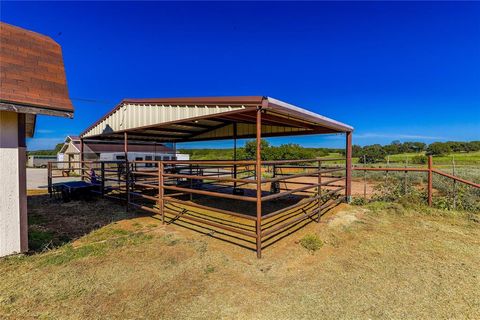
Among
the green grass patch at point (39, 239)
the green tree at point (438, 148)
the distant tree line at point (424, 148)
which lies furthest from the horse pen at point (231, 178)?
the green tree at point (438, 148)

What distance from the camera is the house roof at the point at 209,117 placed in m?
4.40

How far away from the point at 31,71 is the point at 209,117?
305 cm

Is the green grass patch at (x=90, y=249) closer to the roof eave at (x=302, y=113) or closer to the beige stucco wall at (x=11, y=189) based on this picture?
the beige stucco wall at (x=11, y=189)

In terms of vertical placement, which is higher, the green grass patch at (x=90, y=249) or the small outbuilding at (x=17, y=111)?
the small outbuilding at (x=17, y=111)

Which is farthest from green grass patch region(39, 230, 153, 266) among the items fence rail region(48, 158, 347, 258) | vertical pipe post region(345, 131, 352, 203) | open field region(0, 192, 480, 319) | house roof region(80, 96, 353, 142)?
vertical pipe post region(345, 131, 352, 203)

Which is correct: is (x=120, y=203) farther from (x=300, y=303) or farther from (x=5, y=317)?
(x=300, y=303)

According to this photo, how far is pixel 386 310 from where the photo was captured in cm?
259

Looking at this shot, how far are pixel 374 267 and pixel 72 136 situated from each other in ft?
102

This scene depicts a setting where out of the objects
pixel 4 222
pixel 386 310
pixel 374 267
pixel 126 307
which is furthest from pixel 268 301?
pixel 4 222

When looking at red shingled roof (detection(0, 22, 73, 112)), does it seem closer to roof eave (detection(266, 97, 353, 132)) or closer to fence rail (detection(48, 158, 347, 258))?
fence rail (detection(48, 158, 347, 258))

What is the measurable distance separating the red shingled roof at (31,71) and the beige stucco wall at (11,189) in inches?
15.5

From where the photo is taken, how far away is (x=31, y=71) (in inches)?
153

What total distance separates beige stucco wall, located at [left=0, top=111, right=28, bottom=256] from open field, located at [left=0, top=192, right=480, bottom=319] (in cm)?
30

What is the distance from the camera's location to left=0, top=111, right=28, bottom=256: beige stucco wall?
3486 millimetres
